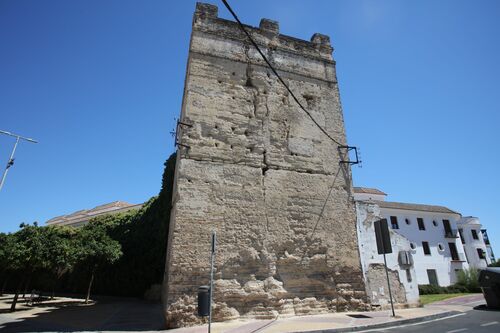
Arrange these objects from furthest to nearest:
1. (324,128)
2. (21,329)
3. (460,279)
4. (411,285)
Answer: (460,279) < (324,128) < (411,285) < (21,329)

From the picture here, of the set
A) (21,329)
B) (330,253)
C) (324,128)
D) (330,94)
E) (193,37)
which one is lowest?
(21,329)

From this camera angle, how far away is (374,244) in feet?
30.2

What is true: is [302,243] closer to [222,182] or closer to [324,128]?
[222,182]

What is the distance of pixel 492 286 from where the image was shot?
831 cm

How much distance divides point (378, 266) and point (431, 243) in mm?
25552

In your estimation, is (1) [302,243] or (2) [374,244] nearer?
(1) [302,243]

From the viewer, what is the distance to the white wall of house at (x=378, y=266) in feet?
28.5

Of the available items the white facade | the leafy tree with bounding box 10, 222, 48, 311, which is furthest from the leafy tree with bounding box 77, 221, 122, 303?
the white facade

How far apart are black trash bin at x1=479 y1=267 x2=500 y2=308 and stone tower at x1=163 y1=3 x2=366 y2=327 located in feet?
12.2

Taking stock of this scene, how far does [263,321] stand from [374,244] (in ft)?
14.8

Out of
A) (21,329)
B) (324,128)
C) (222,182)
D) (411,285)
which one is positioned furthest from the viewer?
(324,128)

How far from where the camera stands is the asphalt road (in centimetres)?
561

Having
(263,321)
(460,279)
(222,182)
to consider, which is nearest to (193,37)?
(222,182)

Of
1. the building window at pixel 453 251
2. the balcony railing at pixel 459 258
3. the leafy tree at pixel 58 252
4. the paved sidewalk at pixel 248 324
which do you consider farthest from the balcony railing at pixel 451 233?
the leafy tree at pixel 58 252
